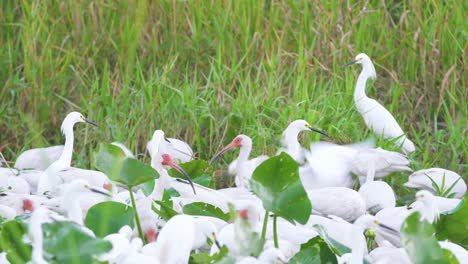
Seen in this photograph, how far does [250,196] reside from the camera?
21.7ft

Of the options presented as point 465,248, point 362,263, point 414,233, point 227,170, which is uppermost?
point 414,233

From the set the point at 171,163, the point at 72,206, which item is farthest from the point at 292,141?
the point at 72,206

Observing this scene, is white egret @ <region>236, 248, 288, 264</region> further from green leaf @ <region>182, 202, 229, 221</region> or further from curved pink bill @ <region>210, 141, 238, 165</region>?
curved pink bill @ <region>210, 141, 238, 165</region>

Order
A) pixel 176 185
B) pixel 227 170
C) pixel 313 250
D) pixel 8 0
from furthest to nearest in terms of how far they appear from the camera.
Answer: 1. pixel 8 0
2. pixel 227 170
3. pixel 176 185
4. pixel 313 250

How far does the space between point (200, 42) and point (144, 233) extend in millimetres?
3040

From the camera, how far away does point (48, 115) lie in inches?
320

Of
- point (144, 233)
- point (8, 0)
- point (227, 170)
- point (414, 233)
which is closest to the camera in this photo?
point (414, 233)

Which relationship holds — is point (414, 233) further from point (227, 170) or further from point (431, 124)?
point (431, 124)

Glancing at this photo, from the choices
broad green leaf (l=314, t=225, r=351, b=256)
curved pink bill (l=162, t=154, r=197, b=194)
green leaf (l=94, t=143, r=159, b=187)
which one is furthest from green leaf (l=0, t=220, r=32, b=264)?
curved pink bill (l=162, t=154, r=197, b=194)

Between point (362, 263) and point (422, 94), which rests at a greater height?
point (362, 263)

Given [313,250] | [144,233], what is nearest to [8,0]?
[144,233]

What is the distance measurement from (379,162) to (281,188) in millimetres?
2486

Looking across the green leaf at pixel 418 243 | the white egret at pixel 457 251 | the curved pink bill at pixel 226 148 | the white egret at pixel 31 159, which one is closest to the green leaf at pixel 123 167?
the green leaf at pixel 418 243

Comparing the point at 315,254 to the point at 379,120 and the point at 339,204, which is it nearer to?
the point at 339,204
